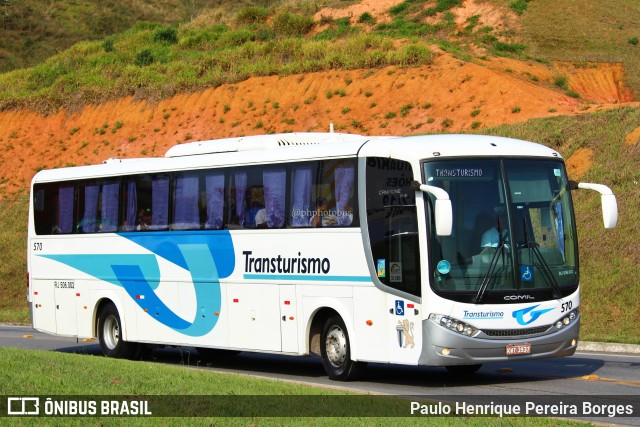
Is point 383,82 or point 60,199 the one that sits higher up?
point 383,82

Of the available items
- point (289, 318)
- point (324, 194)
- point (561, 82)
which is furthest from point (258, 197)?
point (561, 82)

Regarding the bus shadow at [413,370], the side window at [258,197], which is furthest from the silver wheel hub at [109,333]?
the side window at [258,197]

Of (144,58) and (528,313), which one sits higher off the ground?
(144,58)

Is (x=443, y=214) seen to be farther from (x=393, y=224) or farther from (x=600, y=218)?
(x=600, y=218)

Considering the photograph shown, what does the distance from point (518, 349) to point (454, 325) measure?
941 mm

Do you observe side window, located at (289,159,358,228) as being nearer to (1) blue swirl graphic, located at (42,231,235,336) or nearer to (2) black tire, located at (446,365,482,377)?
(1) blue swirl graphic, located at (42,231,235,336)

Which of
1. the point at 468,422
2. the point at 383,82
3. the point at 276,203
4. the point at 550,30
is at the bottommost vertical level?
the point at 468,422

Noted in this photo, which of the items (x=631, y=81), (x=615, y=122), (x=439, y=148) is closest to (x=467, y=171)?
(x=439, y=148)

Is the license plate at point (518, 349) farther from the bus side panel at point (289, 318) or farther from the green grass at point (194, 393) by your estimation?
the bus side panel at point (289, 318)

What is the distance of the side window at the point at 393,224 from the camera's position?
46.8 ft

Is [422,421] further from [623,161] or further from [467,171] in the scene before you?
[623,161]

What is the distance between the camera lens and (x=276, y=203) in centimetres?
1647

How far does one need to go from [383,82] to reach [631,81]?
42.7 feet

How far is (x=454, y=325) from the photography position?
13.9 m
